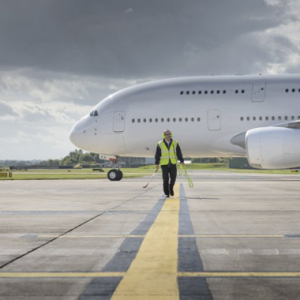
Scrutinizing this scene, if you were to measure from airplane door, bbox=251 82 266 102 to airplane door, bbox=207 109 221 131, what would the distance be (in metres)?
1.85

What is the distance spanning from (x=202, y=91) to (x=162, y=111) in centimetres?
227

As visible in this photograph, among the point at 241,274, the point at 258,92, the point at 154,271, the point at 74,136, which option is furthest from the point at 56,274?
the point at 74,136

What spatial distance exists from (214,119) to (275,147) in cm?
588

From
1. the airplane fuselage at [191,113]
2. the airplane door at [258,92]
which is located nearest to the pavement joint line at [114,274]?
the airplane fuselage at [191,113]

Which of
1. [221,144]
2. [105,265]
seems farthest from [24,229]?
[221,144]

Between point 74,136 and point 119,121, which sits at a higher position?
point 119,121

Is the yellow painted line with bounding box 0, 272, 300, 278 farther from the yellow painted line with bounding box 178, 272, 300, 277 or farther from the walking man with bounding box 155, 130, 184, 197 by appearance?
the walking man with bounding box 155, 130, 184, 197

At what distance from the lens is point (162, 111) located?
74.2 ft

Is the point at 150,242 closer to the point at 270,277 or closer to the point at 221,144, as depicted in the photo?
the point at 270,277

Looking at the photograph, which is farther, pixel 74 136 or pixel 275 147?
pixel 74 136

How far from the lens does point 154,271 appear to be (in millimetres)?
3863

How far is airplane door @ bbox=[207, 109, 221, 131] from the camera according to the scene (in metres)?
21.8

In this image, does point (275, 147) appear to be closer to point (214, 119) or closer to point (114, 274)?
point (214, 119)

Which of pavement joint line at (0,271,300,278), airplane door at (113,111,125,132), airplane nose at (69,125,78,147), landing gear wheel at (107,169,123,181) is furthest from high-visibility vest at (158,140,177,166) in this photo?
airplane nose at (69,125,78,147)
